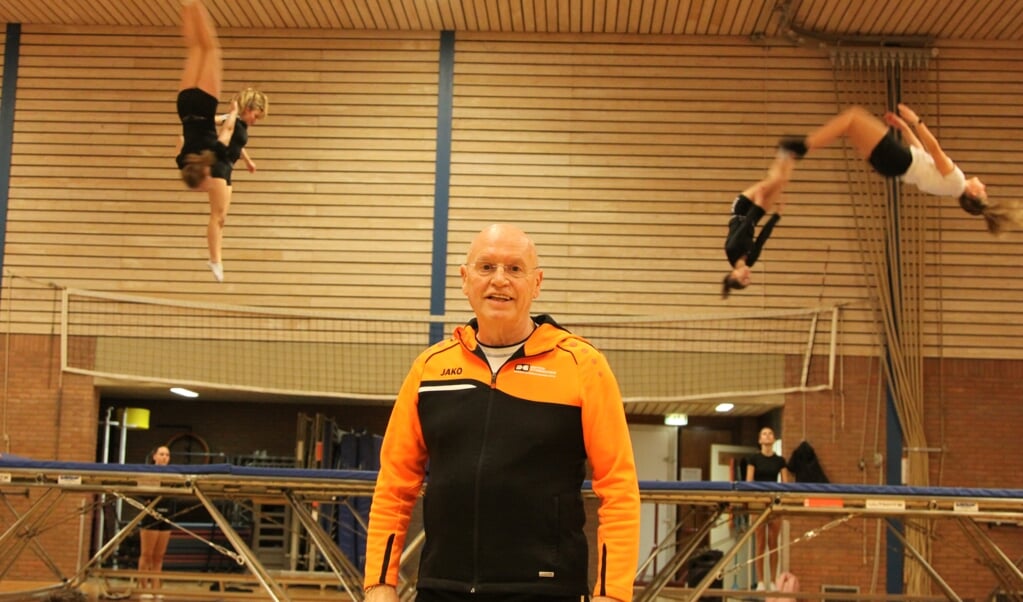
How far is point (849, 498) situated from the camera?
6832 millimetres

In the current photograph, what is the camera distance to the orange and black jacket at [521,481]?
2.50 metres

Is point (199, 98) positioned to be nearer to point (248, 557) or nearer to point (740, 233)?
point (248, 557)

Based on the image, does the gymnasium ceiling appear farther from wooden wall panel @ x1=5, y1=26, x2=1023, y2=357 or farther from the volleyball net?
the volleyball net

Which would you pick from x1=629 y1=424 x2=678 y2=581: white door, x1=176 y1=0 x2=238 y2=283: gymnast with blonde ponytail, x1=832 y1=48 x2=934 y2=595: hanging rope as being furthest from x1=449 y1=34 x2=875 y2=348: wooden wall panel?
x1=176 y1=0 x2=238 y2=283: gymnast with blonde ponytail

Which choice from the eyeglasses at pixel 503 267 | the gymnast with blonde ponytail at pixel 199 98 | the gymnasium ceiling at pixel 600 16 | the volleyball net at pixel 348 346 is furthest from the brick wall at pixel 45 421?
the eyeglasses at pixel 503 267

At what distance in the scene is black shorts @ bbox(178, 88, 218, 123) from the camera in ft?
21.1

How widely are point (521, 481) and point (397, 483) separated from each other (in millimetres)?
371

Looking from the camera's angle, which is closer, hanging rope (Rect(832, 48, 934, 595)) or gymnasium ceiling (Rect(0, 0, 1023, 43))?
hanging rope (Rect(832, 48, 934, 595))

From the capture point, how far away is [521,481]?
251cm

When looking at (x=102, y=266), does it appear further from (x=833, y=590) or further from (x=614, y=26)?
(x=833, y=590)

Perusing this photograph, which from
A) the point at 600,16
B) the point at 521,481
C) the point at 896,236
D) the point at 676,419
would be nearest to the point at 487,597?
the point at 521,481

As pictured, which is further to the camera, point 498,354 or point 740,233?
point 740,233

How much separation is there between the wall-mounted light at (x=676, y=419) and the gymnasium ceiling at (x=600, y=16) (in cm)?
509

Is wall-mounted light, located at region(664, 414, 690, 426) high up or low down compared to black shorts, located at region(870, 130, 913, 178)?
down
